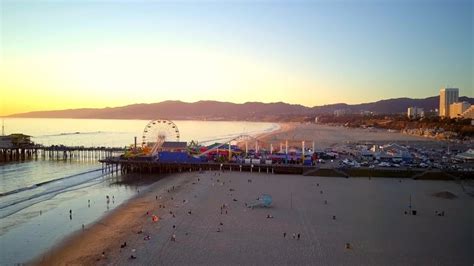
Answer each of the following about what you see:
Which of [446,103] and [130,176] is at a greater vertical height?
[446,103]

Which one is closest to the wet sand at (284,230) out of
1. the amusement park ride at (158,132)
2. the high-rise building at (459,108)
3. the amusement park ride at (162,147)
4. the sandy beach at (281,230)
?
the sandy beach at (281,230)

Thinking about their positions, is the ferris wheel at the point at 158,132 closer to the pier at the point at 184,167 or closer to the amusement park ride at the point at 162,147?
the amusement park ride at the point at 162,147

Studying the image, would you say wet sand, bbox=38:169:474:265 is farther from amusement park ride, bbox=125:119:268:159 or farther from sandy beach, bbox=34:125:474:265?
amusement park ride, bbox=125:119:268:159

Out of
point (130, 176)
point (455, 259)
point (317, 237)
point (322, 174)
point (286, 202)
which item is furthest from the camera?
point (130, 176)

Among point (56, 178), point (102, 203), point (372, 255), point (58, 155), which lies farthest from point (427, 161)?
point (58, 155)

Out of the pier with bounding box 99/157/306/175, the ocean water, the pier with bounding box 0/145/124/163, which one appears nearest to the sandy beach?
the ocean water

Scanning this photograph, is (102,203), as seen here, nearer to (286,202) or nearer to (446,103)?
(286,202)

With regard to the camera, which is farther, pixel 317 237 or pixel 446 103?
pixel 446 103
